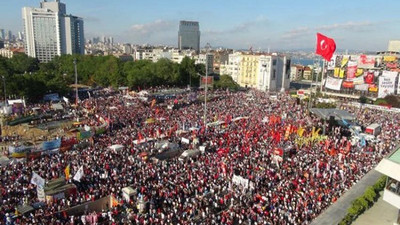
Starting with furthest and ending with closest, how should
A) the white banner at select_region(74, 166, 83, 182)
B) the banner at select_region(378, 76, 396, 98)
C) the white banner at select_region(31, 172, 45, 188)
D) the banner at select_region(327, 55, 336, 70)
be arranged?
the banner at select_region(327, 55, 336, 70) → the banner at select_region(378, 76, 396, 98) → the white banner at select_region(74, 166, 83, 182) → the white banner at select_region(31, 172, 45, 188)

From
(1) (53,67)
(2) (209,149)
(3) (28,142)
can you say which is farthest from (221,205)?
(1) (53,67)

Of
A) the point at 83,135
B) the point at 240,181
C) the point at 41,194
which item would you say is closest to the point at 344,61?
the point at 240,181

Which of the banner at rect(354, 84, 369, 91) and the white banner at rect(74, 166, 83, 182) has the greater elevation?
the banner at rect(354, 84, 369, 91)

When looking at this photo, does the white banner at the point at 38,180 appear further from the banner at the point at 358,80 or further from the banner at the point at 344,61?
the banner at the point at 344,61

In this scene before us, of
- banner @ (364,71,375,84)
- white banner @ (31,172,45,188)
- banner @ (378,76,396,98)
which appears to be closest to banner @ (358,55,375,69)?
banner @ (364,71,375,84)

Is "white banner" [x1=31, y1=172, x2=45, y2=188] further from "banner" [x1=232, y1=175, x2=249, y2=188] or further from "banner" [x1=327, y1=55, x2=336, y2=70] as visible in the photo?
"banner" [x1=327, y1=55, x2=336, y2=70]

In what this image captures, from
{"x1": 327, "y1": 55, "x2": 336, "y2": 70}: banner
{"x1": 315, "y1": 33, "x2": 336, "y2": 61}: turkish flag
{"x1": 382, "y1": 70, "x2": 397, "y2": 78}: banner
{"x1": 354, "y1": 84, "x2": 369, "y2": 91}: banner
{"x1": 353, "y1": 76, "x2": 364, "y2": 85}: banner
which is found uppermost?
{"x1": 315, "y1": 33, "x2": 336, "y2": 61}: turkish flag

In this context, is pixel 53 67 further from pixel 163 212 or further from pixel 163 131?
pixel 163 212

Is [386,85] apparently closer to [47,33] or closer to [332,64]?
[332,64]
